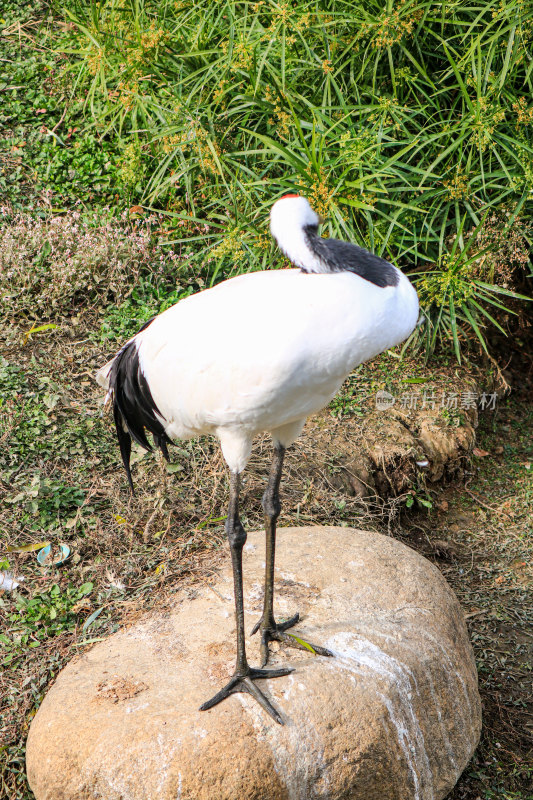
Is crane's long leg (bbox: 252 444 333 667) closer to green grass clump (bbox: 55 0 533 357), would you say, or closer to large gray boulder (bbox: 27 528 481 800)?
large gray boulder (bbox: 27 528 481 800)

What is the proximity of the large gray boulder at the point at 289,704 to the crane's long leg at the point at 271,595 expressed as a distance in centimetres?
4

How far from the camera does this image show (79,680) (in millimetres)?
2742

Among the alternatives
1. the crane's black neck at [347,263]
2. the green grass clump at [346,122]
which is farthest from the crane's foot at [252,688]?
the green grass clump at [346,122]

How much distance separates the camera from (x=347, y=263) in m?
2.43

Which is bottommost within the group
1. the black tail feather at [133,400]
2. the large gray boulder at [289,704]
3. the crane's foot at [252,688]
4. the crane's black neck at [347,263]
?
the large gray boulder at [289,704]

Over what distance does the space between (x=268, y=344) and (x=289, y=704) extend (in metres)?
1.10

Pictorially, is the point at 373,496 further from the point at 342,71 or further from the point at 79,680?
the point at 342,71

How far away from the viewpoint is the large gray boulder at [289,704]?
2422 millimetres

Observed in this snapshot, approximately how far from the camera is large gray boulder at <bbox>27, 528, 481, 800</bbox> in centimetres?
242

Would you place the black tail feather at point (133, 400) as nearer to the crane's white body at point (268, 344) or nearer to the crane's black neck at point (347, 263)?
the crane's white body at point (268, 344)

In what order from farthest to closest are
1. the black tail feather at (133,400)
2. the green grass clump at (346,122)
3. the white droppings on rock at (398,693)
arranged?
the green grass clump at (346,122)
the black tail feather at (133,400)
the white droppings on rock at (398,693)

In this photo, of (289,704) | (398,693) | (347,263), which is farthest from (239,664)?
(347,263)

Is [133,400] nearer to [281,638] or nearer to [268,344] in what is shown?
[268,344]

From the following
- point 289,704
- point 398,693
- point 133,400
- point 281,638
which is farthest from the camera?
point 133,400
